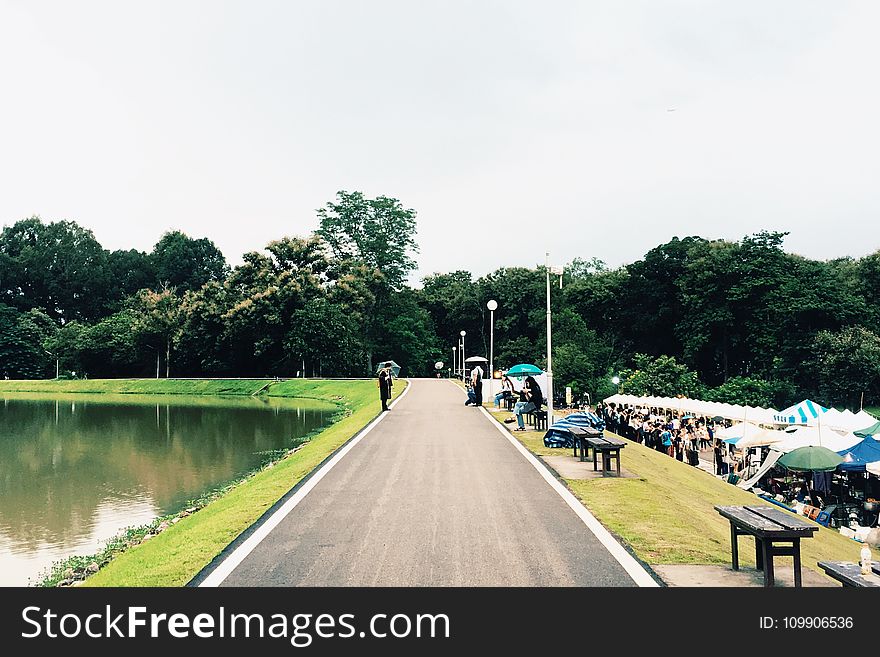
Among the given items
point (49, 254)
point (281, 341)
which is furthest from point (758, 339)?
point (49, 254)

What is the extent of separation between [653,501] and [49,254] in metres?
118

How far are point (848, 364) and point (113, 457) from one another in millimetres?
49037

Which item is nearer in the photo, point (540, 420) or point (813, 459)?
point (813, 459)

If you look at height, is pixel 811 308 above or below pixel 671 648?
above

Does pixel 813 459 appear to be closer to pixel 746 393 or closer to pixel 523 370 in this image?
pixel 523 370

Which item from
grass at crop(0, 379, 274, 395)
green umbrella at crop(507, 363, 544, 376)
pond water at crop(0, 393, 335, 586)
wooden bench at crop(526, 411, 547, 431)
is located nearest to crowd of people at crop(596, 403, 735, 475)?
green umbrella at crop(507, 363, 544, 376)

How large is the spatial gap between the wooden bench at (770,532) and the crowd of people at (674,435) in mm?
17183

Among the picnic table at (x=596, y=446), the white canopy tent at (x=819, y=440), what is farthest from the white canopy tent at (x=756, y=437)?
the picnic table at (x=596, y=446)

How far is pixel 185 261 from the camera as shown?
11431cm

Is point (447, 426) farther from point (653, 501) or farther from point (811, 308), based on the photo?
point (811, 308)

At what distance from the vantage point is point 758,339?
61.2 meters

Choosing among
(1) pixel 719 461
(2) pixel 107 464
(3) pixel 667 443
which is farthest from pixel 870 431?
(2) pixel 107 464

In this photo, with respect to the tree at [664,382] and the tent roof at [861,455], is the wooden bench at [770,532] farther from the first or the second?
the tree at [664,382]

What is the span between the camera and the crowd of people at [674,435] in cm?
2573
